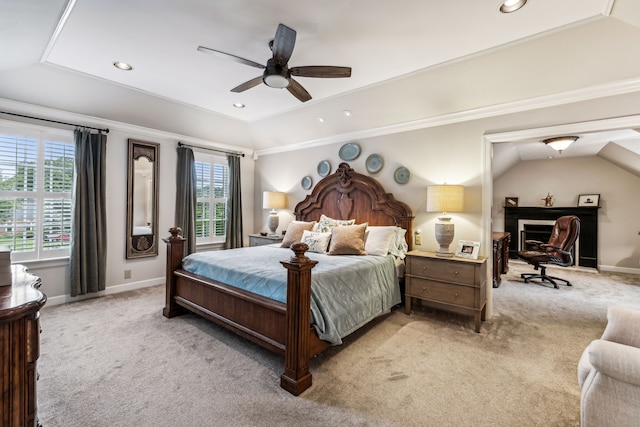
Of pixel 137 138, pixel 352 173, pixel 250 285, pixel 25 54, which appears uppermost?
pixel 25 54

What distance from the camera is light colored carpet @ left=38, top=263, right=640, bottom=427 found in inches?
69.3

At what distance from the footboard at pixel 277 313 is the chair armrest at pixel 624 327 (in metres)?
1.73

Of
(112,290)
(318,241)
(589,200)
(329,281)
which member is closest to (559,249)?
(589,200)

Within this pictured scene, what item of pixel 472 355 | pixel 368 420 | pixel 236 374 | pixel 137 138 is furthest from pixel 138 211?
pixel 472 355

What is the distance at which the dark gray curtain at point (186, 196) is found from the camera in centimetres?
471

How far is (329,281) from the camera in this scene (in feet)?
8.08

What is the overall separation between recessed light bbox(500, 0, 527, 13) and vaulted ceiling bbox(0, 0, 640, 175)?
49 mm

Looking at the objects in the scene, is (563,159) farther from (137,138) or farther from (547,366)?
(137,138)

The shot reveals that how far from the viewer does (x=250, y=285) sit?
8.25ft

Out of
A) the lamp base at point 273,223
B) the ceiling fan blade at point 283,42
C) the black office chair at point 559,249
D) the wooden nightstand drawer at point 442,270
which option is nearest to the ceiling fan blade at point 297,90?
the ceiling fan blade at point 283,42

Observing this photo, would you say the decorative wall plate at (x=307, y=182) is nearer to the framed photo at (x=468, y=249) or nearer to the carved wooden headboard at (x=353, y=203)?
the carved wooden headboard at (x=353, y=203)

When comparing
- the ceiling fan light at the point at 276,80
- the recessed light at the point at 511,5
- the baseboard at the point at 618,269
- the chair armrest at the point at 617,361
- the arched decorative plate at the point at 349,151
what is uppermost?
the recessed light at the point at 511,5

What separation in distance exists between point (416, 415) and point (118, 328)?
9.55ft

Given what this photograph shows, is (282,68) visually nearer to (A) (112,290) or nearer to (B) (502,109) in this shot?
(B) (502,109)
